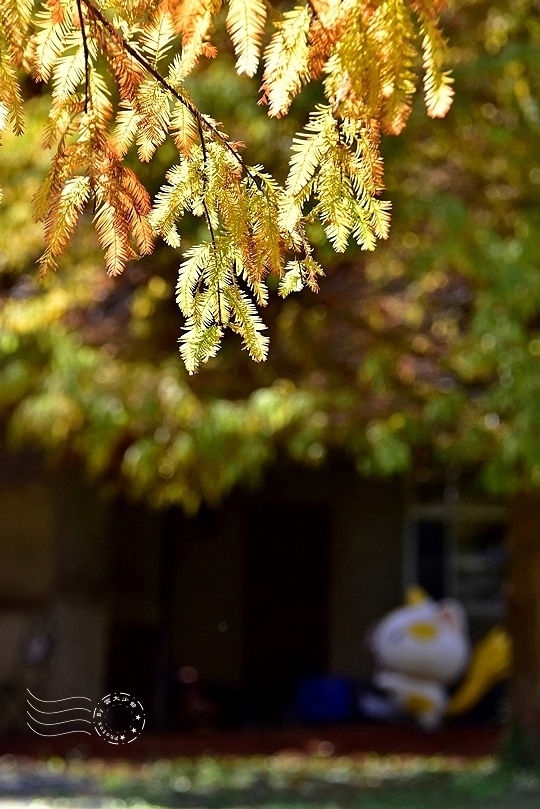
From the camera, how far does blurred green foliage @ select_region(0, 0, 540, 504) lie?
24.9 feet

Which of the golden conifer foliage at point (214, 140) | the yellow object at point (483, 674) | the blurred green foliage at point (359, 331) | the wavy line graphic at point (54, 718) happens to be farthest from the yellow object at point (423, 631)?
the golden conifer foliage at point (214, 140)

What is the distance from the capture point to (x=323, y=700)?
13.9 metres

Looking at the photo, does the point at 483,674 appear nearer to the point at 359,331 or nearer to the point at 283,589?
the point at 283,589

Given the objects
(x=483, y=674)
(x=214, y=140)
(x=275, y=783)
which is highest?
(x=214, y=140)

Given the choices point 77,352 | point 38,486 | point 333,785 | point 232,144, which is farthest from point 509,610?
point 232,144

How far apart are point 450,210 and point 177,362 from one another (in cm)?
237

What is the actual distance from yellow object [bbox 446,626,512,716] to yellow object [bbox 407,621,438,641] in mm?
692

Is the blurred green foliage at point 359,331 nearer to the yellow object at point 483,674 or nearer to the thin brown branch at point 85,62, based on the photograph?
the thin brown branch at point 85,62

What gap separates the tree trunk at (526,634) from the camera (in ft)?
31.5

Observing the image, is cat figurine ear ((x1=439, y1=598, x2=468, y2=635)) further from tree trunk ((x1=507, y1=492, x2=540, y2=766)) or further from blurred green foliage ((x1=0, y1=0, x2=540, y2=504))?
blurred green foliage ((x1=0, y1=0, x2=540, y2=504))

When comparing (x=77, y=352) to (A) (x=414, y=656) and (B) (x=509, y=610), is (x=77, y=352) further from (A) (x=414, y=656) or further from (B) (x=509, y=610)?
(A) (x=414, y=656)

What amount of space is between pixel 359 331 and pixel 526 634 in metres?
2.59

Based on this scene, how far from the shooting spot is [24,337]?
910 centimetres

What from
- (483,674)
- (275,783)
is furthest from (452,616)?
(275,783)
